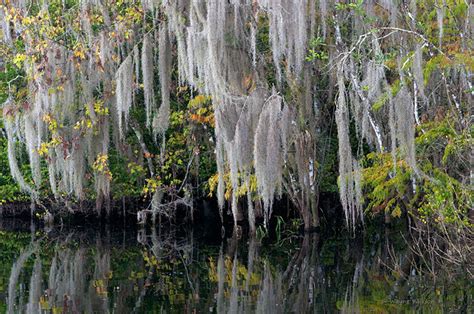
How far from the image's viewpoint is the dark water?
7.85 meters

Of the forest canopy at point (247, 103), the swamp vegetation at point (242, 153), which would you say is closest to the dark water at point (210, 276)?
the swamp vegetation at point (242, 153)

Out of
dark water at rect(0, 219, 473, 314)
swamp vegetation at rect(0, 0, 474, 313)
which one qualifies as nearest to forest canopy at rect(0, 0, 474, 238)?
swamp vegetation at rect(0, 0, 474, 313)

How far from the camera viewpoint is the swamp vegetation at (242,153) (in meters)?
8.56

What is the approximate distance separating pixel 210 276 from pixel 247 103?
1984 millimetres

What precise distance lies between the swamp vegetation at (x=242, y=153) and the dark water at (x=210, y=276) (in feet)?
0.14

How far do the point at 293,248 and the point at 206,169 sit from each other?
2.99 metres

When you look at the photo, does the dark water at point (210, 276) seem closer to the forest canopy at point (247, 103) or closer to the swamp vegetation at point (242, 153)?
the swamp vegetation at point (242, 153)

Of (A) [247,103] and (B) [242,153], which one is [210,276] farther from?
(A) [247,103]

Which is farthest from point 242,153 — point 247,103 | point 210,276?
point 210,276

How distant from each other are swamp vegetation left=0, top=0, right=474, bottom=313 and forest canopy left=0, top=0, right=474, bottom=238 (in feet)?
0.11

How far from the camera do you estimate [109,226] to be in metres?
14.2

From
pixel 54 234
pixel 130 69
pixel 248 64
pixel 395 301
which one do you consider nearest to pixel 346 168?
pixel 248 64

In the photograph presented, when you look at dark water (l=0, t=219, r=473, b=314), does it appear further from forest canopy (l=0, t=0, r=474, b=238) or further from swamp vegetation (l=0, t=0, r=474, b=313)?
forest canopy (l=0, t=0, r=474, b=238)

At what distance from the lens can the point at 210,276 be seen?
31.2 ft
